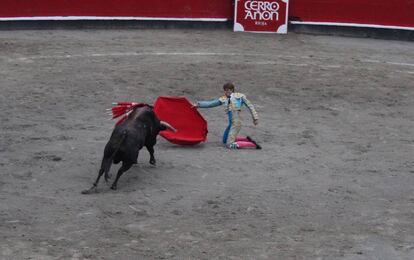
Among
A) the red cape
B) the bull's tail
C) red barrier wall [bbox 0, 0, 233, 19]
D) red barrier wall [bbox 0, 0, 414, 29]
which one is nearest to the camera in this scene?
the bull's tail

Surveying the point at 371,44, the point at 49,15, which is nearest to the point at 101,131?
the point at 49,15

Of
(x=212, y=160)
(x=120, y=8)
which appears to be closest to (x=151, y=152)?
(x=212, y=160)

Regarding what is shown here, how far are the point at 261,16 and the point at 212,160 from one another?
982 centimetres

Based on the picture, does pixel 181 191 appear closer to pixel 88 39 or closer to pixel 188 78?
pixel 188 78

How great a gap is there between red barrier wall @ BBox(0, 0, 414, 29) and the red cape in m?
8.70

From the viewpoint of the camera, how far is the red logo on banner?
18969 millimetres

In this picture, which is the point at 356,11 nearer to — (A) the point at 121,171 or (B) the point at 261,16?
(B) the point at 261,16

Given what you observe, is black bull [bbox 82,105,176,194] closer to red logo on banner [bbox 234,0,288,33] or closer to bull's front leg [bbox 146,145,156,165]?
bull's front leg [bbox 146,145,156,165]

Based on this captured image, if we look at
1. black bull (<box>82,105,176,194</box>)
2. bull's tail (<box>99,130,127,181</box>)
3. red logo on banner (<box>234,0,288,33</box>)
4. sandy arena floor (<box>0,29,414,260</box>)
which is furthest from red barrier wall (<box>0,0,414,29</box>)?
bull's tail (<box>99,130,127,181</box>)

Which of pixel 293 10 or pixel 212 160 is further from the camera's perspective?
pixel 293 10

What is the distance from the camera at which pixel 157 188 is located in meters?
8.57

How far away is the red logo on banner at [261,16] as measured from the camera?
18969mm

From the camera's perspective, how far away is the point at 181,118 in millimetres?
10344

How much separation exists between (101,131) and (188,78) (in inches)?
139
